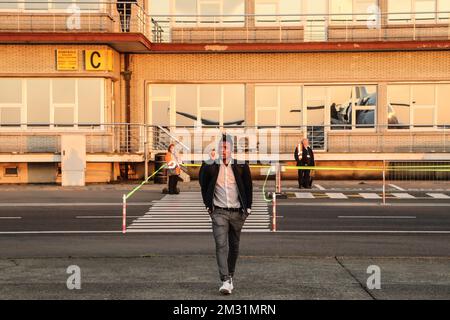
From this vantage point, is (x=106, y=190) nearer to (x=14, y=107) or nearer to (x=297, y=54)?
(x=14, y=107)

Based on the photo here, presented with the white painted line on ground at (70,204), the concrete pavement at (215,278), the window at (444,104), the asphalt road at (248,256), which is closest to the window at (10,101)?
the white painted line on ground at (70,204)

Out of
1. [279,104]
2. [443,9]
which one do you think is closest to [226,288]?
[279,104]

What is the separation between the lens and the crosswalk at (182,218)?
50.9 feet

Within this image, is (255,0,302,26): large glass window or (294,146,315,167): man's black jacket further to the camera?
(255,0,302,26): large glass window

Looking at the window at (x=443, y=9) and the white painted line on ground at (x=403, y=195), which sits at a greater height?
the window at (x=443, y=9)

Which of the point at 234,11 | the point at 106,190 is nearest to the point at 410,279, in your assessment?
the point at 106,190

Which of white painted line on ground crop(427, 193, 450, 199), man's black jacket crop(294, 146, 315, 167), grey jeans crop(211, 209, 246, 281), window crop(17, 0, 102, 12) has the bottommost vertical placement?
white painted line on ground crop(427, 193, 450, 199)

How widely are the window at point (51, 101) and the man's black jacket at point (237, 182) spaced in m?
20.4

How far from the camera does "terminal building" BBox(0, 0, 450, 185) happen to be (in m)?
29.0

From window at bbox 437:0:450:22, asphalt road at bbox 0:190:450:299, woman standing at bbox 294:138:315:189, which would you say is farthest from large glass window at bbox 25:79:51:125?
window at bbox 437:0:450:22

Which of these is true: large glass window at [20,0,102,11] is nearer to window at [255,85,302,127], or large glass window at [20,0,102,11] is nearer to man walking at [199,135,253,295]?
window at [255,85,302,127]

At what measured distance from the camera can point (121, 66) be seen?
30750 millimetres

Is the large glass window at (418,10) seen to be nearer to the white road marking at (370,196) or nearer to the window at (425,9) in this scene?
the window at (425,9)

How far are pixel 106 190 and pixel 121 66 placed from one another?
6.98 m
